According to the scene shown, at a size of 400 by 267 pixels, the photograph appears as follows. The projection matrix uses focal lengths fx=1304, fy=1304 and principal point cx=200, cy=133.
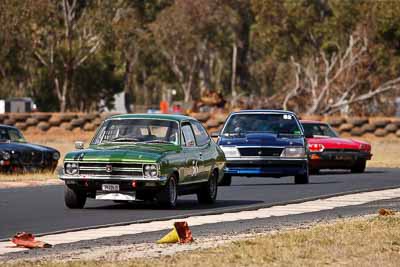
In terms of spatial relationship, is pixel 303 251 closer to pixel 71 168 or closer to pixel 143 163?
pixel 143 163

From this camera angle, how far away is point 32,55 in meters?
72.9

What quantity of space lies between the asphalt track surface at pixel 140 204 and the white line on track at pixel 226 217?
17.6 inches

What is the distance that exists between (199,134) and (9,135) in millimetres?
10427

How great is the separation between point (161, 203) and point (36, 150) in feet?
37.1

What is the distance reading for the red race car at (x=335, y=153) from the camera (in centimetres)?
3375

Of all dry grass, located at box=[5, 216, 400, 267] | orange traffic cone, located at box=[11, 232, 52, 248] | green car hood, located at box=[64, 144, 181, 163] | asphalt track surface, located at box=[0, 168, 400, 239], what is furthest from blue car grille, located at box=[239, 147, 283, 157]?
orange traffic cone, located at box=[11, 232, 52, 248]

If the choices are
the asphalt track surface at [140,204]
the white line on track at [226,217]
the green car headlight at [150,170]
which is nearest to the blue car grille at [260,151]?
the asphalt track surface at [140,204]

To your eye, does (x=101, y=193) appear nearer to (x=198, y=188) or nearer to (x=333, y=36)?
(x=198, y=188)

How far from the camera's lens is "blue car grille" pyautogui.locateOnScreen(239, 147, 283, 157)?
27.8 m

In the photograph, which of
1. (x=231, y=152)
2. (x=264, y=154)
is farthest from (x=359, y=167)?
(x=231, y=152)

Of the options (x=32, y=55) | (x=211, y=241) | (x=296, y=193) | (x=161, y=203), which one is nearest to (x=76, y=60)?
(x=32, y=55)

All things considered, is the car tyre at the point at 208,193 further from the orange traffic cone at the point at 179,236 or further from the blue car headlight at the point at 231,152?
the orange traffic cone at the point at 179,236

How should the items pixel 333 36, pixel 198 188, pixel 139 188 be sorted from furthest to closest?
pixel 333 36, pixel 198 188, pixel 139 188

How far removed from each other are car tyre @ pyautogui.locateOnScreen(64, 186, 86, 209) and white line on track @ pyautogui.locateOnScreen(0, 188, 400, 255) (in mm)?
2267
